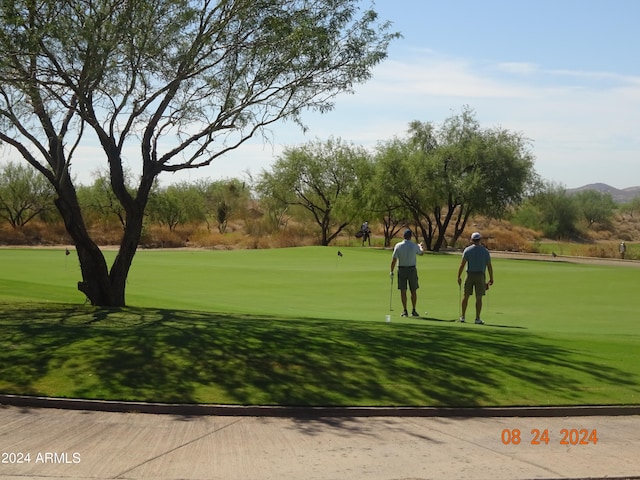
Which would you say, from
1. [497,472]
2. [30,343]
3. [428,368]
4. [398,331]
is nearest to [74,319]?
[30,343]

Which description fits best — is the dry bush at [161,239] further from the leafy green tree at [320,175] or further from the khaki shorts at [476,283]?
the khaki shorts at [476,283]

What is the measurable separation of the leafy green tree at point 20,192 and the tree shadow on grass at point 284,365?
65804 mm

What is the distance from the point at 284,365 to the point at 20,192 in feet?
235

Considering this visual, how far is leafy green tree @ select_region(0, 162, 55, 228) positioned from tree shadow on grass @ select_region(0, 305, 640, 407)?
65804 millimetres

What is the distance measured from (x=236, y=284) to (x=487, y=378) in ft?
67.6

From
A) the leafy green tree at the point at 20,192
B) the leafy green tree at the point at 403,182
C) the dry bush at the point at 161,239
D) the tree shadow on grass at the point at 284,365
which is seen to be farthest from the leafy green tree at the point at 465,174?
the tree shadow on grass at the point at 284,365

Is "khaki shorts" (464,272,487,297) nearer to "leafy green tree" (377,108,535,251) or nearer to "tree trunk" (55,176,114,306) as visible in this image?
"tree trunk" (55,176,114,306)

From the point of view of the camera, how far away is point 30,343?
12.2 metres

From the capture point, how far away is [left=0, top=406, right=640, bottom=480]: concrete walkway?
24.1 feet

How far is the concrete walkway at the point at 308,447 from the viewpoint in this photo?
24.1 ft

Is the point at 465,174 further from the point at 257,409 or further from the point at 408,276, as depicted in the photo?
the point at 257,409

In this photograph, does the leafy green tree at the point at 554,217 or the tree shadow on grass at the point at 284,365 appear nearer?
the tree shadow on grass at the point at 284,365

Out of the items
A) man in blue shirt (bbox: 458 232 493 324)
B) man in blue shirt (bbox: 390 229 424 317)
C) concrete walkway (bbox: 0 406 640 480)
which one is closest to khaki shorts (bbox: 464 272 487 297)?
man in blue shirt (bbox: 458 232 493 324)

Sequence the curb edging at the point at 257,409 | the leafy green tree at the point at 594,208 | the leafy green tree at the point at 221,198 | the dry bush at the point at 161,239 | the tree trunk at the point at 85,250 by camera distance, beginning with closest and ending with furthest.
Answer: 1. the curb edging at the point at 257,409
2. the tree trunk at the point at 85,250
3. the dry bush at the point at 161,239
4. the leafy green tree at the point at 221,198
5. the leafy green tree at the point at 594,208
